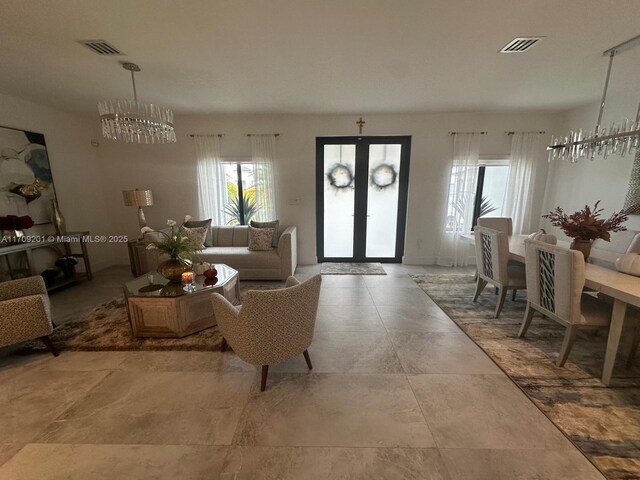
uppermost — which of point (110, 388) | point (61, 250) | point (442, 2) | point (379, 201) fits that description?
point (442, 2)

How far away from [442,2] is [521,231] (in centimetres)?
439

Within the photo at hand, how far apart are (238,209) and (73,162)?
2685 mm

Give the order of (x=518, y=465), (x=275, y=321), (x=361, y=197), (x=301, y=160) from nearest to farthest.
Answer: (x=518, y=465) → (x=275, y=321) → (x=301, y=160) → (x=361, y=197)

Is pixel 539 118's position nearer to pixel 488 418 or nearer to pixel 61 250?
pixel 488 418

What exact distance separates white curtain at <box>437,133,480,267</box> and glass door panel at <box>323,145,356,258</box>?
1.72 m

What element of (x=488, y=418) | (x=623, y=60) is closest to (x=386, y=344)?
(x=488, y=418)

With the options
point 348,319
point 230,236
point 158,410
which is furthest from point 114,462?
point 230,236

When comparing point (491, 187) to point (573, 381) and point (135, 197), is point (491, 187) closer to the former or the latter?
point (573, 381)

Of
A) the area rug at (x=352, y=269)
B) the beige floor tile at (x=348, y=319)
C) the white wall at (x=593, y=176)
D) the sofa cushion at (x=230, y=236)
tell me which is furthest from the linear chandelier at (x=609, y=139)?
the sofa cushion at (x=230, y=236)

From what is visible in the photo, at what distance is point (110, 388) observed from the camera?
195 centimetres

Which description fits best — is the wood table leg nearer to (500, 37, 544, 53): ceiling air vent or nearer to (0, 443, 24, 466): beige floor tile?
(500, 37, 544, 53): ceiling air vent

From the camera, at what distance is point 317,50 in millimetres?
2336

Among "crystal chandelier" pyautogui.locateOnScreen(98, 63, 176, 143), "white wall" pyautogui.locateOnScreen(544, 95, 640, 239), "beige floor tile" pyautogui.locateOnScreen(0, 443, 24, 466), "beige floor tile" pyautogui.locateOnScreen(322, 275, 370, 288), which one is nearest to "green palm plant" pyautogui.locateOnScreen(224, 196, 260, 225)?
"beige floor tile" pyautogui.locateOnScreen(322, 275, 370, 288)

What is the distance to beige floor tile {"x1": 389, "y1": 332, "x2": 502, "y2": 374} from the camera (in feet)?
7.09
